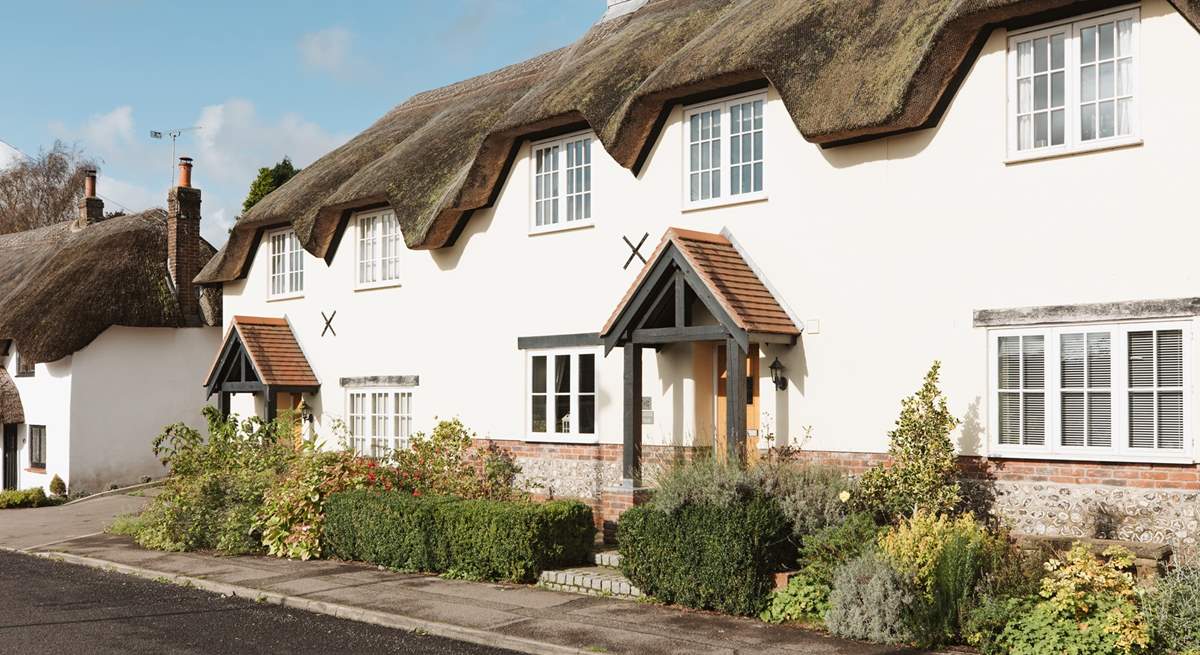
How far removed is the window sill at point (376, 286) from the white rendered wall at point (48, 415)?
1054cm

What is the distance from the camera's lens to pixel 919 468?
11.0 meters

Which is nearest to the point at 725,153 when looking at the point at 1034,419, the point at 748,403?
the point at 748,403

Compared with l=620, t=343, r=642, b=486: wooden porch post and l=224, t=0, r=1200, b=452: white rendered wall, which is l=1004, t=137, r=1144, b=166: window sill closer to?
l=224, t=0, r=1200, b=452: white rendered wall

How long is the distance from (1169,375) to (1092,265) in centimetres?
123

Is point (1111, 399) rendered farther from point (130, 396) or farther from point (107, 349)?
point (107, 349)

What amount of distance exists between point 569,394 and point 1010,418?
21.2 ft

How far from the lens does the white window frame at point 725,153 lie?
1355 centimetres

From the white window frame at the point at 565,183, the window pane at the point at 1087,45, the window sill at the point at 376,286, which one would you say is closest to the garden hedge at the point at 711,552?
the window pane at the point at 1087,45

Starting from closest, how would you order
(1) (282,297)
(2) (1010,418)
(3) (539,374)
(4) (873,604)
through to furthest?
(4) (873,604) < (2) (1010,418) < (3) (539,374) < (1) (282,297)

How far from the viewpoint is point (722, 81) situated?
532 inches

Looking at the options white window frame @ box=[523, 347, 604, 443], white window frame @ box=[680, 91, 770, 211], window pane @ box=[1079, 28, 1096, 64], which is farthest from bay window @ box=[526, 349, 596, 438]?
window pane @ box=[1079, 28, 1096, 64]

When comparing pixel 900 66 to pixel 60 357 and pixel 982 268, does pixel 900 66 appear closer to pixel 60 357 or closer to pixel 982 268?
pixel 982 268

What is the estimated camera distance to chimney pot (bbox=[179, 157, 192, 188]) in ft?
88.7

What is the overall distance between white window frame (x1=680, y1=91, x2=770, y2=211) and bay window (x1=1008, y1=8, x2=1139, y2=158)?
306cm
